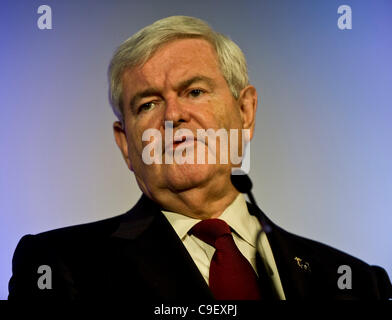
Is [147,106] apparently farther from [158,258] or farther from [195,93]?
[158,258]

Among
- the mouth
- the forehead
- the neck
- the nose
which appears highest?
the forehead

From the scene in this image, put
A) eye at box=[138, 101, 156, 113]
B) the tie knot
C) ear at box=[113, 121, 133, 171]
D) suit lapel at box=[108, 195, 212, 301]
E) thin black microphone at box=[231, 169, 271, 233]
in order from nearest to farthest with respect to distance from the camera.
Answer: thin black microphone at box=[231, 169, 271, 233], suit lapel at box=[108, 195, 212, 301], the tie knot, eye at box=[138, 101, 156, 113], ear at box=[113, 121, 133, 171]

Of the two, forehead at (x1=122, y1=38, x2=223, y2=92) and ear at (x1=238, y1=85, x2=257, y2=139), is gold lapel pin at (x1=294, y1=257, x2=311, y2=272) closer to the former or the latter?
ear at (x1=238, y1=85, x2=257, y2=139)

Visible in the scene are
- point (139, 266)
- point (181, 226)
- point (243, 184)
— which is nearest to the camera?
point (243, 184)

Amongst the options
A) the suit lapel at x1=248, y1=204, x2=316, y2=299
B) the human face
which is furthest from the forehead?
the suit lapel at x1=248, y1=204, x2=316, y2=299

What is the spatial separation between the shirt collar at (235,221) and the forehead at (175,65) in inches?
19.7

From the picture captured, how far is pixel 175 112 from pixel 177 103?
0.05 m

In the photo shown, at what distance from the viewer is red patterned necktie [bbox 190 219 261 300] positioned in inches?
82.5

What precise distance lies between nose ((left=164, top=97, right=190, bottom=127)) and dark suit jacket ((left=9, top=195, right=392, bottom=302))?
0.34 m

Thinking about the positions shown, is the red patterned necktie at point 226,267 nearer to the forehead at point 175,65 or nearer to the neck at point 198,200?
the neck at point 198,200

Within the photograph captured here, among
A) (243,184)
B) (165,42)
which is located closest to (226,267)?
(243,184)

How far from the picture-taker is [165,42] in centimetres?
227
